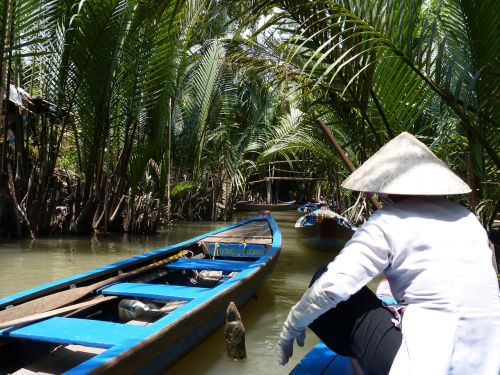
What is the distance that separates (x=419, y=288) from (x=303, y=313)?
375 mm

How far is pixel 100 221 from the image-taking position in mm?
9703

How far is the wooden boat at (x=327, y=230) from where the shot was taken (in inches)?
352

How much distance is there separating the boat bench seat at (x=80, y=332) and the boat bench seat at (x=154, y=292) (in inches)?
29.9

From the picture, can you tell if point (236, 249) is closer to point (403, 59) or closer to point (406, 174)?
point (403, 59)

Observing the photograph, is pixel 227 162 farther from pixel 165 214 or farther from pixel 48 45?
pixel 48 45

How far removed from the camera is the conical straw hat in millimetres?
1620

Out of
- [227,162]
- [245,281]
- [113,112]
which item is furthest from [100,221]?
[245,281]

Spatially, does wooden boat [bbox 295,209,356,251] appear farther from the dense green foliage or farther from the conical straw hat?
the conical straw hat

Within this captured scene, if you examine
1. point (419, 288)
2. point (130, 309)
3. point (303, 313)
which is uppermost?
point (419, 288)

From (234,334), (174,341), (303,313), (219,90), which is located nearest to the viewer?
(303,313)

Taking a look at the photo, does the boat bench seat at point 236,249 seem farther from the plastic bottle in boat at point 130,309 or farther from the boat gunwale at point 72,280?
the plastic bottle in boat at point 130,309

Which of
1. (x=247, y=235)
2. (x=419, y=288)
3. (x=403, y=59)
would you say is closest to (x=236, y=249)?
(x=247, y=235)

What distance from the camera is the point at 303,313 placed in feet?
5.26

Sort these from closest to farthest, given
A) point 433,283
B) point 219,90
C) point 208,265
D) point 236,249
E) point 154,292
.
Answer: point 433,283 → point 154,292 → point 208,265 → point 236,249 → point 219,90
